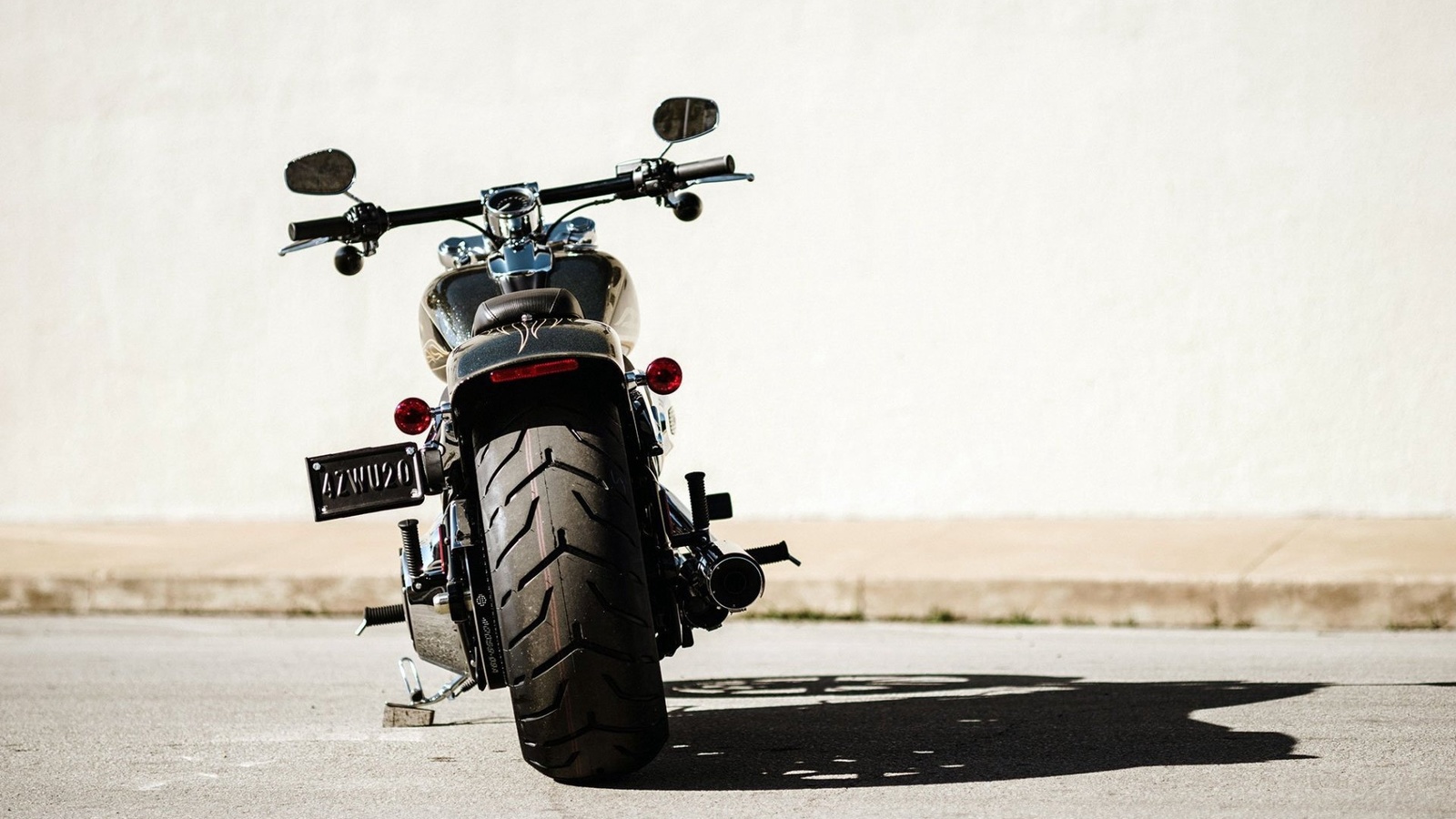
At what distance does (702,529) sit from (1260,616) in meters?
3.90

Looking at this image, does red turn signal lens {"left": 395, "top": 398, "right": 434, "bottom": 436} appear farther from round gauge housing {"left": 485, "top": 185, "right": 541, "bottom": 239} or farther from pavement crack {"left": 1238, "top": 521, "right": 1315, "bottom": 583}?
pavement crack {"left": 1238, "top": 521, "right": 1315, "bottom": 583}

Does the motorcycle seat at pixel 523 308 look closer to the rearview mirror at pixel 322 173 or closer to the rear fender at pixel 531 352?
the rear fender at pixel 531 352

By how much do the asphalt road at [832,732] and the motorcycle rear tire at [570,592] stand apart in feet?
0.72

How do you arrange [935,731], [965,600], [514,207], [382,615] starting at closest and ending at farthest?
[514,207]
[935,731]
[382,615]
[965,600]

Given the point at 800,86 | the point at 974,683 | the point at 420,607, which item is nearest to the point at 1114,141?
the point at 800,86

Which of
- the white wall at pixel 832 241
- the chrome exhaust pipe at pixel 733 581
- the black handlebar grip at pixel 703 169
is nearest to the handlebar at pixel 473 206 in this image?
the black handlebar grip at pixel 703 169

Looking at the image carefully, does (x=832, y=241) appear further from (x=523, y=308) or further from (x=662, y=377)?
(x=523, y=308)

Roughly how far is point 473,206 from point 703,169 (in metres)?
0.69

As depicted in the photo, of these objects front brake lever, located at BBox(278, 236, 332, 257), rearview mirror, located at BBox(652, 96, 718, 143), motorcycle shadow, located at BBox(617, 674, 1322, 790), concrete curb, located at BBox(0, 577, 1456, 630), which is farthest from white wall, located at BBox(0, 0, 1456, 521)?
front brake lever, located at BBox(278, 236, 332, 257)

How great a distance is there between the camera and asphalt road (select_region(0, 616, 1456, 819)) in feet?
13.6

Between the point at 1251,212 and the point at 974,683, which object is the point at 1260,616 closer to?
the point at 974,683

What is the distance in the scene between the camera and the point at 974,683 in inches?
233

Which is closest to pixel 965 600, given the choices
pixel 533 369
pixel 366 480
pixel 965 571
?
pixel 965 571

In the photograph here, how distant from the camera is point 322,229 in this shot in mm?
5082
